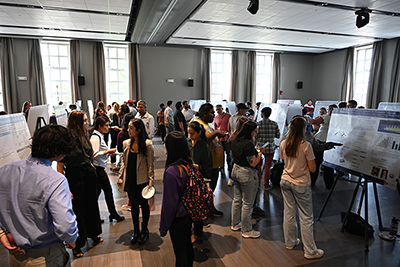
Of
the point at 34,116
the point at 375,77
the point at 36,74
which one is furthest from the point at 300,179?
the point at 36,74

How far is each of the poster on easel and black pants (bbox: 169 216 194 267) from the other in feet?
7.17

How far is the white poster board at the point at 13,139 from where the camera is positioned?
2.19m

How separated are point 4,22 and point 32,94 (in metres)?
3.66

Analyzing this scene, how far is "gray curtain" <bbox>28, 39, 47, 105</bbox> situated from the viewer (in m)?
11.3

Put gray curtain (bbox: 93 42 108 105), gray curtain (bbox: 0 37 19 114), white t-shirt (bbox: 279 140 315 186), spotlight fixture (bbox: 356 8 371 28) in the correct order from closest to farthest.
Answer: white t-shirt (bbox: 279 140 315 186) < spotlight fixture (bbox: 356 8 371 28) < gray curtain (bbox: 0 37 19 114) < gray curtain (bbox: 93 42 108 105)

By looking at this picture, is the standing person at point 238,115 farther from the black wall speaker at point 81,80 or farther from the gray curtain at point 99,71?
the black wall speaker at point 81,80

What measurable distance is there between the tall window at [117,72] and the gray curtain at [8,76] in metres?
4.04

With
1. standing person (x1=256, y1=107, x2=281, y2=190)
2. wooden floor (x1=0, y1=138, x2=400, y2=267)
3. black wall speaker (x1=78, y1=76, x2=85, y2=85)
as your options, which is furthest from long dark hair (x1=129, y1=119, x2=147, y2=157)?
black wall speaker (x1=78, y1=76, x2=85, y2=85)

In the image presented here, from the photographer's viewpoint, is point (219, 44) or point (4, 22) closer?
point (4, 22)

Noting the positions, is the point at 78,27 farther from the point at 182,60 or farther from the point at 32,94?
the point at 182,60

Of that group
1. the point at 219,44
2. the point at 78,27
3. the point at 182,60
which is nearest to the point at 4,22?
the point at 78,27

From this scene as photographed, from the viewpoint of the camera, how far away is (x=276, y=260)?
8.47ft

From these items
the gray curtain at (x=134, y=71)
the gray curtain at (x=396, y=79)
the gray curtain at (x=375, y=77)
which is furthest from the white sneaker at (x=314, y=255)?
the gray curtain at (x=375, y=77)

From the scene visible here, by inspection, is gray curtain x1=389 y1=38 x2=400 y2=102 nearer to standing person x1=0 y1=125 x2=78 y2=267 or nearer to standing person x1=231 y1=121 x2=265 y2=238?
standing person x1=231 y1=121 x2=265 y2=238
